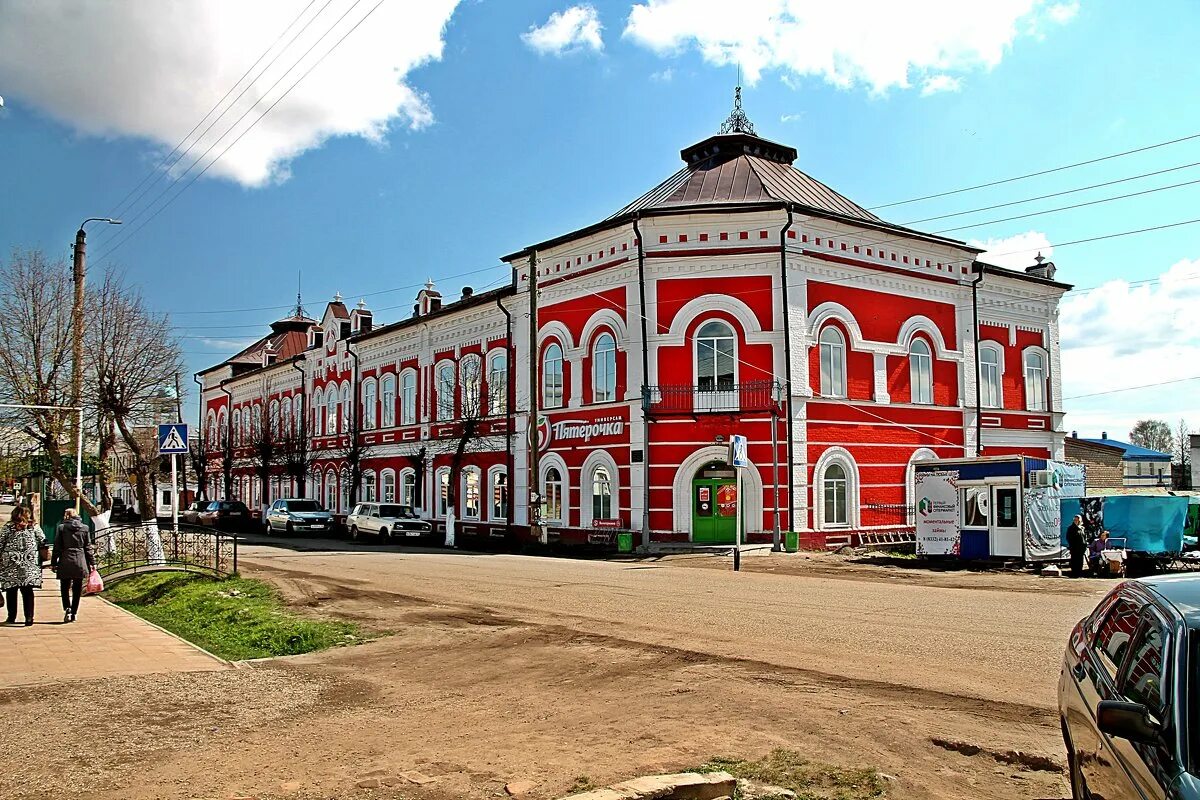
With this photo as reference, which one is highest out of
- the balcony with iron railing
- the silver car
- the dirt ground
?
the balcony with iron railing

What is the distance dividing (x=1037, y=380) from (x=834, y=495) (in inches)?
492

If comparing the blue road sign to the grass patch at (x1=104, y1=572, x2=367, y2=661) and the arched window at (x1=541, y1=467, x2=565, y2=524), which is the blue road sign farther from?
the grass patch at (x1=104, y1=572, x2=367, y2=661)

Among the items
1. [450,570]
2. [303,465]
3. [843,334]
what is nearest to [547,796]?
[450,570]

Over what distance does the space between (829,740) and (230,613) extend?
35.0 feet

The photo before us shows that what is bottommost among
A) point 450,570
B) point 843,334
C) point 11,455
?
point 450,570

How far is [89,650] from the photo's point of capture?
11430 millimetres

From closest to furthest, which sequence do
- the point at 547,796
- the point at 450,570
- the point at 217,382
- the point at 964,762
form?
the point at 547,796 → the point at 964,762 → the point at 450,570 → the point at 217,382

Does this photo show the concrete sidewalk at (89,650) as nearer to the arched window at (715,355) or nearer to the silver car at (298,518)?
the arched window at (715,355)

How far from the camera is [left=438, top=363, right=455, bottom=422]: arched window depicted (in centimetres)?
4056

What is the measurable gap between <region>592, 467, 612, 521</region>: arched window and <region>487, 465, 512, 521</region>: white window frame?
5.73m

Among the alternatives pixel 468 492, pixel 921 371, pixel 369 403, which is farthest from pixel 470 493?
pixel 921 371

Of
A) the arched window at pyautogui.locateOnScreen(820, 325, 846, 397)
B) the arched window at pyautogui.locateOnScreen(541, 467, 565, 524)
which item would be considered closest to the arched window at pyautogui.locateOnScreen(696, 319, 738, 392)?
the arched window at pyautogui.locateOnScreen(820, 325, 846, 397)

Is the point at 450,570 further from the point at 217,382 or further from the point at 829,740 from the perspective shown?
the point at 217,382

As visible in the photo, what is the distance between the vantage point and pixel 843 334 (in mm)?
30406
